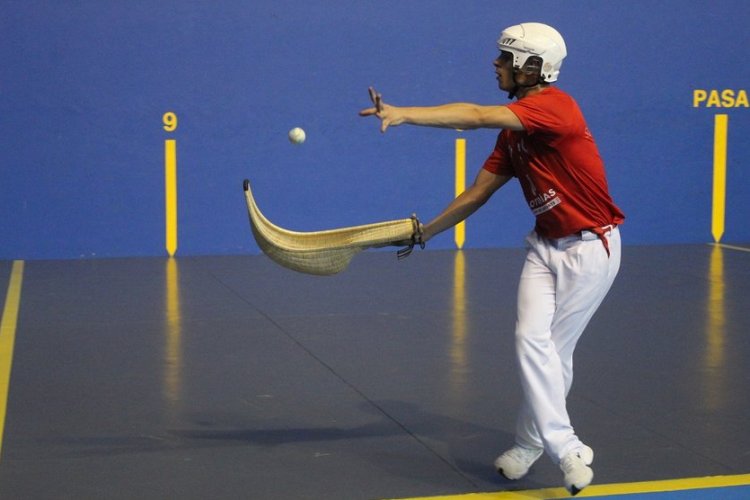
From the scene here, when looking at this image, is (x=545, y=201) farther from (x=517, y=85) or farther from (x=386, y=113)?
(x=386, y=113)

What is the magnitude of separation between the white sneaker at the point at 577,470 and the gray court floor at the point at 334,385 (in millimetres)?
341

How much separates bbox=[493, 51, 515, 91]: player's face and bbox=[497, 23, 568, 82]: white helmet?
0.14 ft

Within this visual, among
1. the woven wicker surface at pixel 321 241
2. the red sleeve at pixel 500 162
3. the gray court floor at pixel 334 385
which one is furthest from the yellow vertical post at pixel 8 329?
the red sleeve at pixel 500 162

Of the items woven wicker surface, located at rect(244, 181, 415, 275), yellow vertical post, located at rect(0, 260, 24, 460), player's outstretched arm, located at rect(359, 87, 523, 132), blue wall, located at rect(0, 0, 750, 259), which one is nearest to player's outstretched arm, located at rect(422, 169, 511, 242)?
woven wicker surface, located at rect(244, 181, 415, 275)

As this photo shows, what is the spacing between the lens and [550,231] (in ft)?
16.5

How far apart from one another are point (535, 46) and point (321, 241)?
1404 mm

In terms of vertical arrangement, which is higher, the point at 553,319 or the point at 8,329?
the point at 553,319

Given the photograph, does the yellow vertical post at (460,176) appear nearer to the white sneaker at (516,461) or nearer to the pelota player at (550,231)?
the pelota player at (550,231)

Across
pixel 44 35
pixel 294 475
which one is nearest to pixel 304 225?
pixel 44 35

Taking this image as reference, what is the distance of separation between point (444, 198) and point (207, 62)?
10.8 feet

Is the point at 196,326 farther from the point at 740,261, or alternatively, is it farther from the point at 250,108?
the point at 740,261

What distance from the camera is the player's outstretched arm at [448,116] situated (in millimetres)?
4629

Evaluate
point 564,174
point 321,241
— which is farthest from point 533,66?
point 321,241

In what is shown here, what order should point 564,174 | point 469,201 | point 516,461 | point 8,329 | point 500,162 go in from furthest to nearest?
point 8,329 < point 469,201 < point 500,162 < point 516,461 < point 564,174
